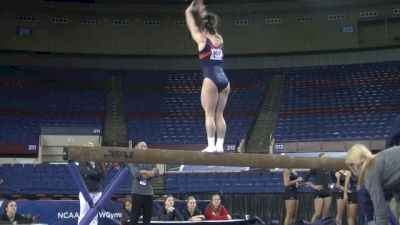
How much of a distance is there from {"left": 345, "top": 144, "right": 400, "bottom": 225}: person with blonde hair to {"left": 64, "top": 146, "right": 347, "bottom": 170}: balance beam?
1.98 metres

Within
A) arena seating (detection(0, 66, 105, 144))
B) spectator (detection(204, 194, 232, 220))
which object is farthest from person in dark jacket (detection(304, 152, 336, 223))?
arena seating (detection(0, 66, 105, 144))

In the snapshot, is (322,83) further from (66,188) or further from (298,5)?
(66,188)

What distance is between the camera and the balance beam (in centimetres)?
521

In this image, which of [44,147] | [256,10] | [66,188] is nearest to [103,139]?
[44,147]

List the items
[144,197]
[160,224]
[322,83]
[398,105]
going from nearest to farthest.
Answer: [144,197], [160,224], [398,105], [322,83]

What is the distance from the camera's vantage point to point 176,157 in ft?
18.0

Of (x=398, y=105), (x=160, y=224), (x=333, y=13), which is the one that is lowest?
(x=160, y=224)

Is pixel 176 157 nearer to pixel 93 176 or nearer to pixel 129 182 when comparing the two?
pixel 93 176

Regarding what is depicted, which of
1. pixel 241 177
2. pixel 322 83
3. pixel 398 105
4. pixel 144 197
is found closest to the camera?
pixel 144 197

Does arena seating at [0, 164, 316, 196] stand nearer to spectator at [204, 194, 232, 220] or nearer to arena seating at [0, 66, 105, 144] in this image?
arena seating at [0, 66, 105, 144]

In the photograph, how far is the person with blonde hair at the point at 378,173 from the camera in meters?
3.58

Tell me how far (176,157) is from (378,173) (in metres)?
2.40

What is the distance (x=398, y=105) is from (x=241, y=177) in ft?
26.8

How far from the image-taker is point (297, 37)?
2306 centimetres
